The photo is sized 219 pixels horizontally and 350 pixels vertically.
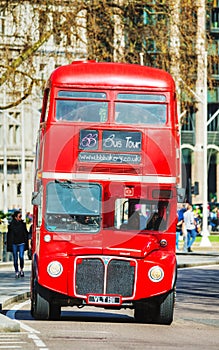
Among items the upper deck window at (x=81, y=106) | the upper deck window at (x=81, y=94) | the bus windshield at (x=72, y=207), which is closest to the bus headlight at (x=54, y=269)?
the bus windshield at (x=72, y=207)

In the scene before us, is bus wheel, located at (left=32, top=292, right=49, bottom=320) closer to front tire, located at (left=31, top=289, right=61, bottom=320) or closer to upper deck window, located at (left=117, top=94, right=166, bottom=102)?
front tire, located at (left=31, top=289, right=61, bottom=320)

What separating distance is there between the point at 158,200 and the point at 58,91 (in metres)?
2.48

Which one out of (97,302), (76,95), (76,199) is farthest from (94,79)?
(97,302)

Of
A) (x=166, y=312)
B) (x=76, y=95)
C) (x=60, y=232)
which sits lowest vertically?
(x=166, y=312)

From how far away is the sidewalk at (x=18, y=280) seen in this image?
18.8 m

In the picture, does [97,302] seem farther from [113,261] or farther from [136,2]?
[136,2]

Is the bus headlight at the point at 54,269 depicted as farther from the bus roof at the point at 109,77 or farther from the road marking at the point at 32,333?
the bus roof at the point at 109,77

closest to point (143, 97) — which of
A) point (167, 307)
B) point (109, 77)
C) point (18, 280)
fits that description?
point (109, 77)

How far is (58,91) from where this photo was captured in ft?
71.4

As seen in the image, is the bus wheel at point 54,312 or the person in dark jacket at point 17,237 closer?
the bus wheel at point 54,312

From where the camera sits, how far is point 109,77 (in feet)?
72.1

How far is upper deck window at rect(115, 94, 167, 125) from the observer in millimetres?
21609

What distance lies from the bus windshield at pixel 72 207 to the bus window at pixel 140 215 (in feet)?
1.20

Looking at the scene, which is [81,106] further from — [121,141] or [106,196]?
[106,196]
